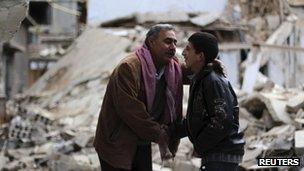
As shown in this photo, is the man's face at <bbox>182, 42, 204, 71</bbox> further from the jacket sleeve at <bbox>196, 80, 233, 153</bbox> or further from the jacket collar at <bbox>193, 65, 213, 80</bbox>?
the jacket sleeve at <bbox>196, 80, 233, 153</bbox>

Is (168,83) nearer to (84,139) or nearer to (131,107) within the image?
(131,107)

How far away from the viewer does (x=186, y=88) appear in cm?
Answer: 1028

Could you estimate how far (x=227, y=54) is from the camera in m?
16.6

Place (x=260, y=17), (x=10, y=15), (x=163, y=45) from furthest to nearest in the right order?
(x=260, y=17)
(x=10, y=15)
(x=163, y=45)

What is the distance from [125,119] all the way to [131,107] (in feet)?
0.36

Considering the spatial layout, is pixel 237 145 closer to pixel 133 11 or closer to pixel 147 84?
pixel 147 84

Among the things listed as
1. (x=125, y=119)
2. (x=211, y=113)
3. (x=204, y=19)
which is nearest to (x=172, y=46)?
(x=125, y=119)

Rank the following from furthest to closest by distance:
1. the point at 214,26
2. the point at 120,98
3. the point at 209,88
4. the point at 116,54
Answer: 1. the point at 214,26
2. the point at 116,54
3. the point at 120,98
4. the point at 209,88

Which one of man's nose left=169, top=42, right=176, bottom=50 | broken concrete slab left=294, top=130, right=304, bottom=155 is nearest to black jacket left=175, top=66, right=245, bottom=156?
man's nose left=169, top=42, right=176, bottom=50

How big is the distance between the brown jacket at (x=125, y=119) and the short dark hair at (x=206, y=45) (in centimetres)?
52

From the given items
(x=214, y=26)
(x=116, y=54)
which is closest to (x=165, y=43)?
(x=116, y=54)

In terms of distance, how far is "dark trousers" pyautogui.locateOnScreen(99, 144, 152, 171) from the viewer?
165 inches

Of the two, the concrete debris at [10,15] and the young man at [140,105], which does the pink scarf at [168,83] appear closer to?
the young man at [140,105]

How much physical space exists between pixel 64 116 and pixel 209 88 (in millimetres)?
8882
